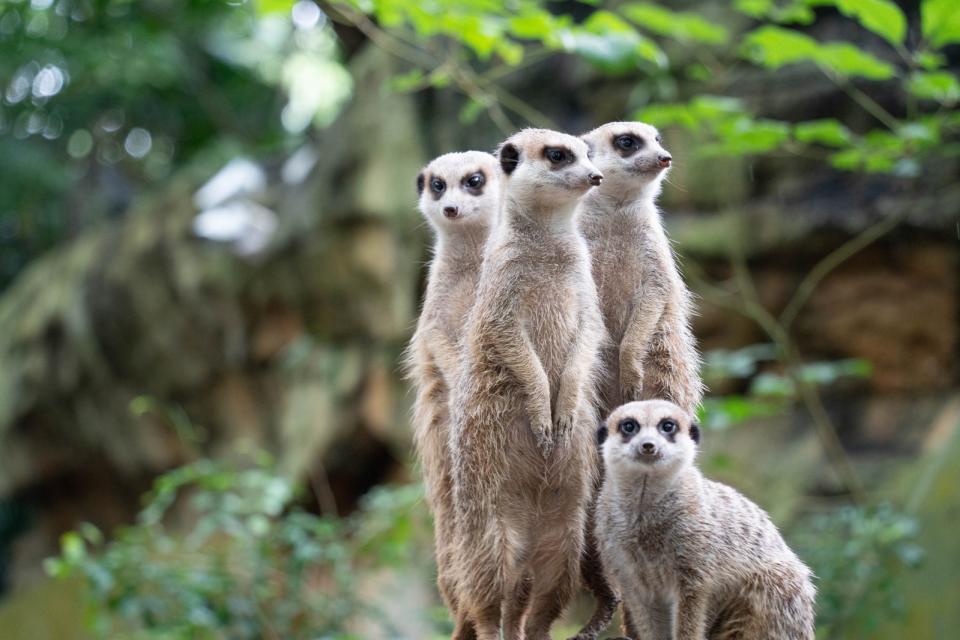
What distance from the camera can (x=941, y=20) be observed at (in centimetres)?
310

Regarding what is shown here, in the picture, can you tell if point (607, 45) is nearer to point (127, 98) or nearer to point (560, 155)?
point (560, 155)

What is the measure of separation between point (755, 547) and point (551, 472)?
43 centimetres

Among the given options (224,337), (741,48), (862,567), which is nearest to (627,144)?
(741,48)

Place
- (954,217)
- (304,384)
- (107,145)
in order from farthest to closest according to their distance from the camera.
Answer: (107,145)
(304,384)
(954,217)

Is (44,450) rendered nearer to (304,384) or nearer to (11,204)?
(11,204)

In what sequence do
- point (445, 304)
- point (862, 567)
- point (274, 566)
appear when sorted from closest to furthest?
point (445, 304) < point (862, 567) < point (274, 566)

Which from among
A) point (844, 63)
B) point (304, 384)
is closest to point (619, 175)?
point (844, 63)

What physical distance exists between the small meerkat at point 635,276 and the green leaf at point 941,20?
128cm

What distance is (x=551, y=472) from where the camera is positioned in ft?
7.14

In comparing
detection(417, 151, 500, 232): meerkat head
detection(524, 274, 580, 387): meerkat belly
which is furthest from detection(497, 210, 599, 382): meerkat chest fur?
detection(417, 151, 500, 232): meerkat head

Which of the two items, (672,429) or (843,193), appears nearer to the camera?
(672,429)

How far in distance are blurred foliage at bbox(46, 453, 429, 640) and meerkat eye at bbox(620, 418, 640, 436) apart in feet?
8.34

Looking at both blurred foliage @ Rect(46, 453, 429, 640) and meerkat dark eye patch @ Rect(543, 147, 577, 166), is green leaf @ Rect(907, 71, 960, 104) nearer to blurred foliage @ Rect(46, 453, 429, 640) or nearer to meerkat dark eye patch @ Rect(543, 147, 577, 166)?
meerkat dark eye patch @ Rect(543, 147, 577, 166)

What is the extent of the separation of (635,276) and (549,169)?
12.9 inches
